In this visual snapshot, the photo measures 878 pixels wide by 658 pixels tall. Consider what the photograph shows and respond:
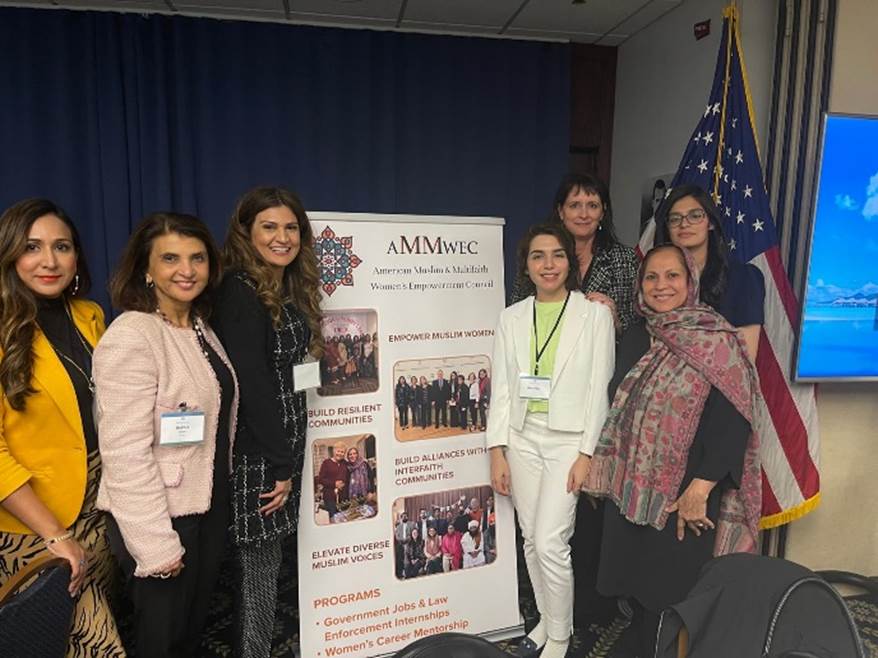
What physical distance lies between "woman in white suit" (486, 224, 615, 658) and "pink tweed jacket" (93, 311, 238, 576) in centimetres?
107

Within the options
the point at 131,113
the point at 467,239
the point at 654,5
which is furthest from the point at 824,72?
the point at 131,113

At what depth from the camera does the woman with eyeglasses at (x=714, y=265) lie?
2.11 m

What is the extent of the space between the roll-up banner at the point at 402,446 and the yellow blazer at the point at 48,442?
711 millimetres

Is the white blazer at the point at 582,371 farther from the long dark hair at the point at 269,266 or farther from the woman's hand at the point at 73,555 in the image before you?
the woman's hand at the point at 73,555

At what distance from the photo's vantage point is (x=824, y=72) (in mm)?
2396

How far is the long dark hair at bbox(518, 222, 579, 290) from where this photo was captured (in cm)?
204

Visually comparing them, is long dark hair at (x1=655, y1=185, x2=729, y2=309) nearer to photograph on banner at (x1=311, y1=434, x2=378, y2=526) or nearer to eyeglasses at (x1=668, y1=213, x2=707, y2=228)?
eyeglasses at (x1=668, y1=213, x2=707, y2=228)

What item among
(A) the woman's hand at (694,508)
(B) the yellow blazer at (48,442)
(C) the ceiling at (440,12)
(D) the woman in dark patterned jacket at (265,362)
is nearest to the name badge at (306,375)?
(D) the woman in dark patterned jacket at (265,362)

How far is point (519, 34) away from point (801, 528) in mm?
3091

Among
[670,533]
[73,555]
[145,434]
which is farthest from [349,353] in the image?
[670,533]

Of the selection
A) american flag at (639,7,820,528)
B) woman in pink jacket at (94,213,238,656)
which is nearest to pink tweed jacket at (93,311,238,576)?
woman in pink jacket at (94,213,238,656)

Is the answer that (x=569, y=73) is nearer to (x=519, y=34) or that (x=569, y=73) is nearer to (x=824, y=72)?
(x=519, y=34)

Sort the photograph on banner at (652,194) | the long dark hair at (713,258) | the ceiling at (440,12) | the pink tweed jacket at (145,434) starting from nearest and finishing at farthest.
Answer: the pink tweed jacket at (145,434) < the long dark hair at (713,258) < the ceiling at (440,12) < the photograph on banner at (652,194)

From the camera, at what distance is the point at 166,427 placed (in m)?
1.50
